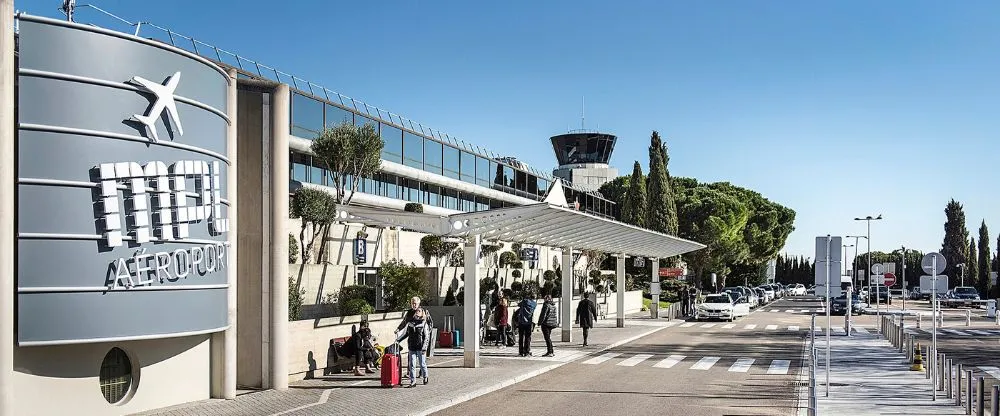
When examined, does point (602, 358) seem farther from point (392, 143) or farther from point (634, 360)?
point (392, 143)

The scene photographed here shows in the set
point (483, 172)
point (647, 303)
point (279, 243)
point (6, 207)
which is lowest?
point (647, 303)

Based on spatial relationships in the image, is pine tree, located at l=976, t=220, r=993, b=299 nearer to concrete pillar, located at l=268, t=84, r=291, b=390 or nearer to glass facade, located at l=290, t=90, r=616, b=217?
glass facade, located at l=290, t=90, r=616, b=217

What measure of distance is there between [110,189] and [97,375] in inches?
107

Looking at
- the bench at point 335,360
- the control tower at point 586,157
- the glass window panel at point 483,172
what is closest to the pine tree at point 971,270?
the control tower at point 586,157

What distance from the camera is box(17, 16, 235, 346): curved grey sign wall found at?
13.0m

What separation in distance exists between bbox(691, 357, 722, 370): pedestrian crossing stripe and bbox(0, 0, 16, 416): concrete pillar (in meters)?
15.7

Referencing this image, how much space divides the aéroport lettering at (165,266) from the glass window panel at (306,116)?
85.8ft

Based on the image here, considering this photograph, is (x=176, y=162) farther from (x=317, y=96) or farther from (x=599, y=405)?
(x=317, y=96)

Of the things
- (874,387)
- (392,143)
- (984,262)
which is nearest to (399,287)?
(874,387)

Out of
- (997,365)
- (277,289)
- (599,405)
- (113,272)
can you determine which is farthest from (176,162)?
(997,365)

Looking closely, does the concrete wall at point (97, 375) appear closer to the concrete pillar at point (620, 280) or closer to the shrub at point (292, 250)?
the shrub at point (292, 250)

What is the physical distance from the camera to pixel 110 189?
45.1 feet

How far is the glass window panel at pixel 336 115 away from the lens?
44969 mm

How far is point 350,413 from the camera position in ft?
50.4
